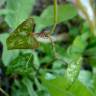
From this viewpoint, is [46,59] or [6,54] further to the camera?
[46,59]

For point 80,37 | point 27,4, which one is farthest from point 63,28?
point 27,4

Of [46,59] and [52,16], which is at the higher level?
[52,16]

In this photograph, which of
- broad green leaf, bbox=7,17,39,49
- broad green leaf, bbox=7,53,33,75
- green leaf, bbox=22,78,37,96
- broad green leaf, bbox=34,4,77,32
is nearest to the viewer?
broad green leaf, bbox=7,17,39,49

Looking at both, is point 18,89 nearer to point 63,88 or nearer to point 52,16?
point 63,88

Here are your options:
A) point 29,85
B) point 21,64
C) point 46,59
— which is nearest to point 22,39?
point 21,64

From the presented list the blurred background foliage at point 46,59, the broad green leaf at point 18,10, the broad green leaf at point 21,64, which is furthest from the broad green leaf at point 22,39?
the broad green leaf at point 18,10

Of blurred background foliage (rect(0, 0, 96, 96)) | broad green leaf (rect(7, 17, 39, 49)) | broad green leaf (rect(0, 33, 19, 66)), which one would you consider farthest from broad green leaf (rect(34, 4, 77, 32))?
broad green leaf (rect(7, 17, 39, 49))

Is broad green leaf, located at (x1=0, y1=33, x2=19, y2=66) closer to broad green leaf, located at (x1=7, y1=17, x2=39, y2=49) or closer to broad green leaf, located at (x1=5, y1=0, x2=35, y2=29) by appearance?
broad green leaf, located at (x1=5, y1=0, x2=35, y2=29)
